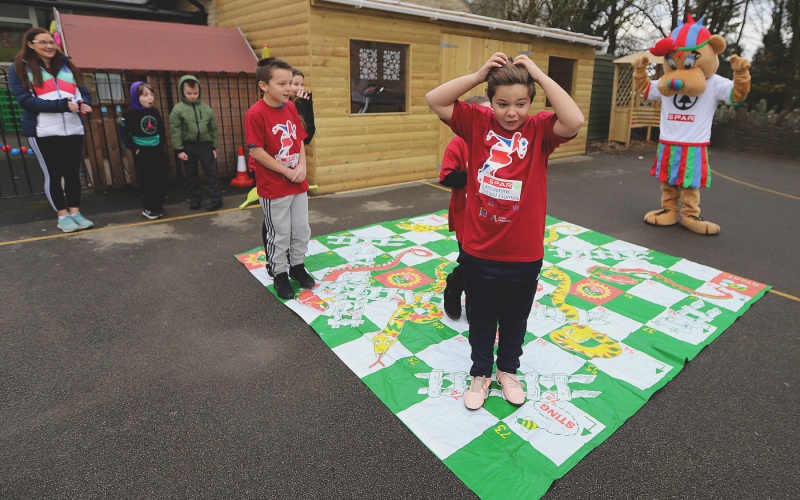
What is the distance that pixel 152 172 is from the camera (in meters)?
5.21

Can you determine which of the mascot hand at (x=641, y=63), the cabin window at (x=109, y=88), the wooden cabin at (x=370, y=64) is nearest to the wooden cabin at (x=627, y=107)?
the wooden cabin at (x=370, y=64)

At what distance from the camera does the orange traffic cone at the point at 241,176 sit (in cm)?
695

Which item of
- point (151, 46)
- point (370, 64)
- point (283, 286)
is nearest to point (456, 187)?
point (283, 286)

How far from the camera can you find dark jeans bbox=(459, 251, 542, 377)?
6.95ft

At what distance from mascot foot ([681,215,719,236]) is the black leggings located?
243 inches

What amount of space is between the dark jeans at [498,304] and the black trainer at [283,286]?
1579 mm

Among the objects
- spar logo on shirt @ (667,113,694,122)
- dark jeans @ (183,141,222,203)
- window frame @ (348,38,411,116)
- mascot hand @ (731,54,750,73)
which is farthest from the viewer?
window frame @ (348,38,411,116)

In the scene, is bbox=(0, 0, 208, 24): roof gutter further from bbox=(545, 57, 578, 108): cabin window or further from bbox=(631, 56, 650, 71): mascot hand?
bbox=(631, 56, 650, 71): mascot hand

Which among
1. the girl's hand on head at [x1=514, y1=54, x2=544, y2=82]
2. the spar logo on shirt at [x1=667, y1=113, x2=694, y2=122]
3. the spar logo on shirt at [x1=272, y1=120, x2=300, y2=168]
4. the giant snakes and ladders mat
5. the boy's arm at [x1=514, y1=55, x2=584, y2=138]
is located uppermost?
the girl's hand on head at [x1=514, y1=54, x2=544, y2=82]

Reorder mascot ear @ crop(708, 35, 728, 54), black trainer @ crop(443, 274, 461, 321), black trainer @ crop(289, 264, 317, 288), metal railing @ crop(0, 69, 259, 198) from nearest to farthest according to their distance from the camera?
black trainer @ crop(443, 274, 461, 321), black trainer @ crop(289, 264, 317, 288), mascot ear @ crop(708, 35, 728, 54), metal railing @ crop(0, 69, 259, 198)

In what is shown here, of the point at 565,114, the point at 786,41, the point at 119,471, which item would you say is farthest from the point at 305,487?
the point at 786,41

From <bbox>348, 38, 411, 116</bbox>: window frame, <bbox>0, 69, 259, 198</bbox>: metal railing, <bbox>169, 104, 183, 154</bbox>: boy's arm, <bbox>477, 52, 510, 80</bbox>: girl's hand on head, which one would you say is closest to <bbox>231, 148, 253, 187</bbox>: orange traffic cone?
<bbox>0, 69, 259, 198</bbox>: metal railing

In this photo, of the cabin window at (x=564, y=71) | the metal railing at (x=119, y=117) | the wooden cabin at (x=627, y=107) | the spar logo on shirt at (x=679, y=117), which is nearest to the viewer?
the spar logo on shirt at (x=679, y=117)

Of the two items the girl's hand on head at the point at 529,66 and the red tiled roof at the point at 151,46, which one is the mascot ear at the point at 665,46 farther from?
the red tiled roof at the point at 151,46
